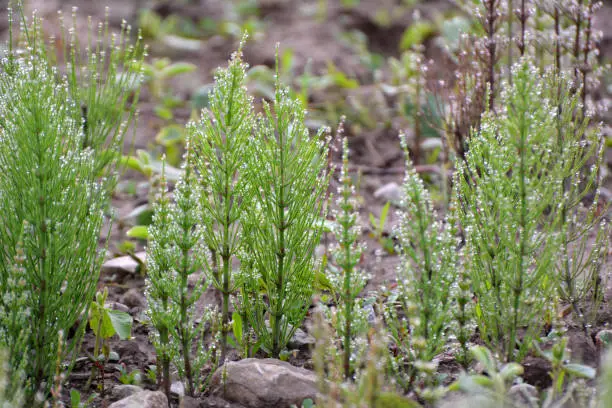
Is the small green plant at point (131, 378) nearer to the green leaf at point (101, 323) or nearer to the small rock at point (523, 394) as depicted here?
the green leaf at point (101, 323)

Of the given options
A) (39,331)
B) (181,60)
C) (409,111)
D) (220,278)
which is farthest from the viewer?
(181,60)

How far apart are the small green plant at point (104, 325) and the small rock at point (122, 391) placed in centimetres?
10

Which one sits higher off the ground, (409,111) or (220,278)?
(409,111)

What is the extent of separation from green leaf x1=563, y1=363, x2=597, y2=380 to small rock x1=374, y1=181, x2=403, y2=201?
2.20 m

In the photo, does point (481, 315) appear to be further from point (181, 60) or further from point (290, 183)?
point (181, 60)

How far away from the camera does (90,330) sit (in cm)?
314

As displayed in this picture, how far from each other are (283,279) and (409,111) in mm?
2826

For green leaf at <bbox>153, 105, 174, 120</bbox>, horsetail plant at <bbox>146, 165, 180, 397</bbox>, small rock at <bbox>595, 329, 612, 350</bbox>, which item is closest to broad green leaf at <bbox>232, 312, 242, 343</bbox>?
horsetail plant at <bbox>146, 165, 180, 397</bbox>

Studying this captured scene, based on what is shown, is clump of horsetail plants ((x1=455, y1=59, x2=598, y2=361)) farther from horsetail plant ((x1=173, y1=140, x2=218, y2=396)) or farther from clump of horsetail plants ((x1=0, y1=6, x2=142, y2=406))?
clump of horsetail plants ((x1=0, y1=6, x2=142, y2=406))

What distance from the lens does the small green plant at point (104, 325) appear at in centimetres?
280

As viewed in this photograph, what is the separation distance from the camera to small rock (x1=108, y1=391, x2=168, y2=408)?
2412 millimetres

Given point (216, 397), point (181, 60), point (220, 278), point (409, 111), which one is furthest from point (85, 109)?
point (181, 60)

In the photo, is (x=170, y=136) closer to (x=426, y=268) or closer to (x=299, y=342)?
(x=299, y=342)

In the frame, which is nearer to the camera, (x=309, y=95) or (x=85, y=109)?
(x=85, y=109)
